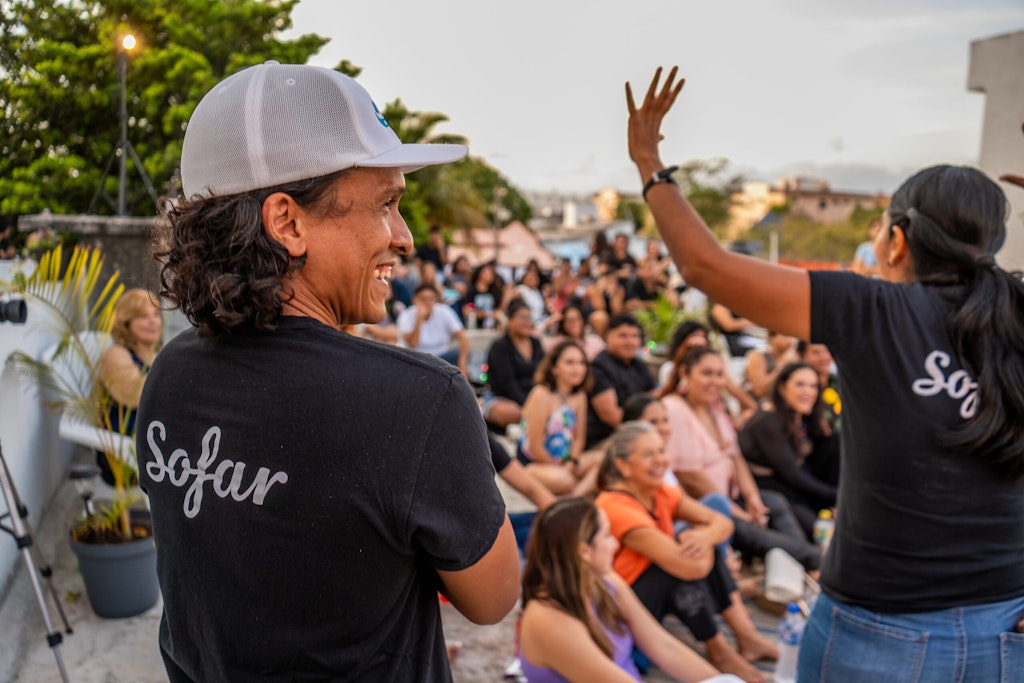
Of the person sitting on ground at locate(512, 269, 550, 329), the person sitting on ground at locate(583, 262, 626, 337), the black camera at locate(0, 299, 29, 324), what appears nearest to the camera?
the black camera at locate(0, 299, 29, 324)

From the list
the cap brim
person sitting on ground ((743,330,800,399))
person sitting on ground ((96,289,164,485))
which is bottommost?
person sitting on ground ((743,330,800,399))

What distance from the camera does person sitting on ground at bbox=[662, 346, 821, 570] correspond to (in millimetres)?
4668

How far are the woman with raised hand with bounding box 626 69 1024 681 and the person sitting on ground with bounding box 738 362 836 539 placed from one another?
12.2 feet

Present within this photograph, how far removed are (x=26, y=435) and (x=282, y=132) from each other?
335 cm

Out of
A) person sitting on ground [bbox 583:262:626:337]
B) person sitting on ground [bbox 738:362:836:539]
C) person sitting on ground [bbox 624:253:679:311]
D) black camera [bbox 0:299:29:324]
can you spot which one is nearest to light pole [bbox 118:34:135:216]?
black camera [bbox 0:299:29:324]

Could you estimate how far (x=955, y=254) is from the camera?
1.54 metres

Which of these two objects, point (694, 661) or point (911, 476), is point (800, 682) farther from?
point (694, 661)

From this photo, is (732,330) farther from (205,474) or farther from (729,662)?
(205,474)

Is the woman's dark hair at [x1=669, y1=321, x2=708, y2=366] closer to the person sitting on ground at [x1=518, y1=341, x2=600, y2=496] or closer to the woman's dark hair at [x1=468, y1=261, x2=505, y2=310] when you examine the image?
the person sitting on ground at [x1=518, y1=341, x2=600, y2=496]

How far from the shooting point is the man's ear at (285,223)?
3.25ft

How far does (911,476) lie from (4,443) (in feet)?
10.4

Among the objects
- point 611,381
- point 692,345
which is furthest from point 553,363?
point 692,345

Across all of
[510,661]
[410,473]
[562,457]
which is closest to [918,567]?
[410,473]

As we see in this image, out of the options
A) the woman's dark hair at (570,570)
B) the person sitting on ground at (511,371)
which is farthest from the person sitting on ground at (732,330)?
the woman's dark hair at (570,570)
